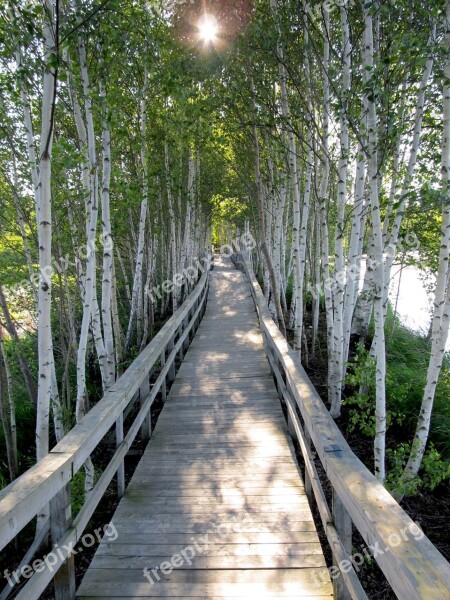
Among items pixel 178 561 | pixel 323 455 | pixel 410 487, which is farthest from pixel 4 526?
pixel 410 487

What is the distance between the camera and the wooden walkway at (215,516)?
2.12 meters

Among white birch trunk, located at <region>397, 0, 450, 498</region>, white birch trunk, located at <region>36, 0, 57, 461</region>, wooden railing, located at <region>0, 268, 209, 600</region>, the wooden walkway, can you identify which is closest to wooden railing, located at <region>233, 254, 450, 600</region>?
the wooden walkway

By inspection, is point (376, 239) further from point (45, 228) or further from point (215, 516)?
point (45, 228)

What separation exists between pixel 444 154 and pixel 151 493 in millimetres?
3419

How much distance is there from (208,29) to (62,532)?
6160mm

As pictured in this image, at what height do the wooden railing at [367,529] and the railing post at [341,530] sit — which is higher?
the wooden railing at [367,529]

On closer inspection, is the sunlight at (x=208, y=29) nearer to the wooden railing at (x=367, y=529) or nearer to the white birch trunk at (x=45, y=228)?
the white birch trunk at (x=45, y=228)

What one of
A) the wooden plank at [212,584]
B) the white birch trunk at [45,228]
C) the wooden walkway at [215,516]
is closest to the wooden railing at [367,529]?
the wooden plank at [212,584]

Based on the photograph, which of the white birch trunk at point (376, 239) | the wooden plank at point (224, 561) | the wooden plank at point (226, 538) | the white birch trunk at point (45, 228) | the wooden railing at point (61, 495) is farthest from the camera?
the white birch trunk at point (376, 239)

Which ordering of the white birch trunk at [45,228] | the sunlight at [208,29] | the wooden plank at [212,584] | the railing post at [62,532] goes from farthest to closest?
1. the sunlight at [208,29]
2. the white birch trunk at [45,228]
3. the wooden plank at [212,584]
4. the railing post at [62,532]

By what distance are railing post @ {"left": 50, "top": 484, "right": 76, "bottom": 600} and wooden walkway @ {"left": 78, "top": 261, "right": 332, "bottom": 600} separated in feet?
0.49

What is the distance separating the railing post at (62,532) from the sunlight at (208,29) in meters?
5.86

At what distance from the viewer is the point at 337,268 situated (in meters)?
4.53

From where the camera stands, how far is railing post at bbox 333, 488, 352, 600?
189 centimetres
